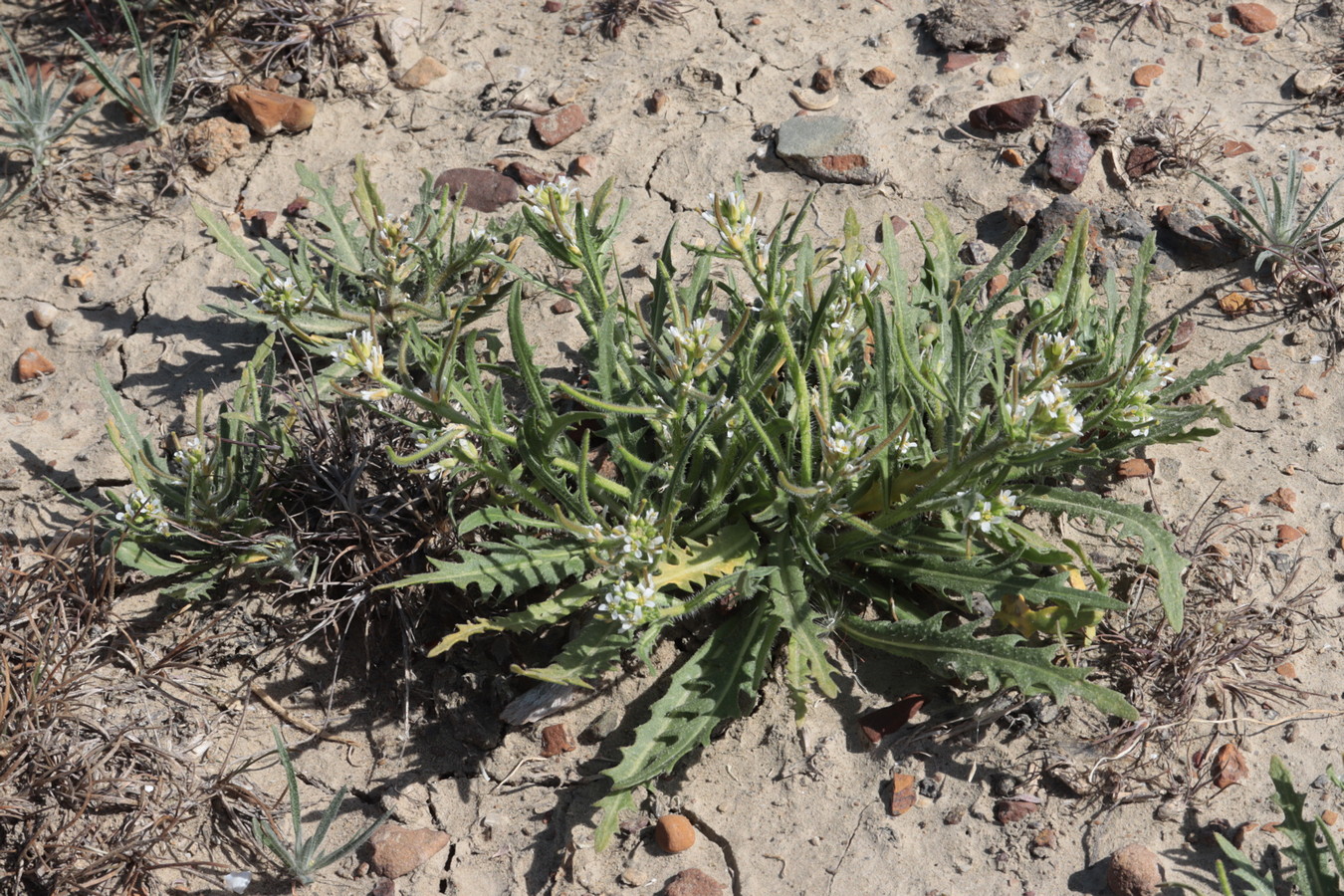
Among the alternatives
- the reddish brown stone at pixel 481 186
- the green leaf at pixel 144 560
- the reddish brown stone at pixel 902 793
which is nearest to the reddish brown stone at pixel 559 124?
the reddish brown stone at pixel 481 186

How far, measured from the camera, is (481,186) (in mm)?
3793

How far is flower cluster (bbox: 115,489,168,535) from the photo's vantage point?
273 cm

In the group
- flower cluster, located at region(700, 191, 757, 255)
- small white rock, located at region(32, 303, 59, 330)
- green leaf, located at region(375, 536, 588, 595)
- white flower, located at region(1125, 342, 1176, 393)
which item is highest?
flower cluster, located at region(700, 191, 757, 255)

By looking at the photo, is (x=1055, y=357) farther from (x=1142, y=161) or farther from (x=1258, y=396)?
(x=1142, y=161)

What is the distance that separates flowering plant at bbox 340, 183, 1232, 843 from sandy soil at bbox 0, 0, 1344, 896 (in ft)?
0.74

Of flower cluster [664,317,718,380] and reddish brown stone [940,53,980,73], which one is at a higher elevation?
flower cluster [664,317,718,380]

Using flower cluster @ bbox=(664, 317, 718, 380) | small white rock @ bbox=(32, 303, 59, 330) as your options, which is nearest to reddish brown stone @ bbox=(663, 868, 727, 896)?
flower cluster @ bbox=(664, 317, 718, 380)

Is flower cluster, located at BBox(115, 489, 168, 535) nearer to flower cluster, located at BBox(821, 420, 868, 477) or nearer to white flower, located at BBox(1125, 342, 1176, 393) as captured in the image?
flower cluster, located at BBox(821, 420, 868, 477)

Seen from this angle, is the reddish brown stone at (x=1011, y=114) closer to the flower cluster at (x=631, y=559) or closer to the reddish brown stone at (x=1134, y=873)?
the flower cluster at (x=631, y=559)

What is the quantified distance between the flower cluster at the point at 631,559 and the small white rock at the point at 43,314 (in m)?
2.46

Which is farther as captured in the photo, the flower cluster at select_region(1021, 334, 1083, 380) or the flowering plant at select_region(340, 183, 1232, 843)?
the flowering plant at select_region(340, 183, 1232, 843)

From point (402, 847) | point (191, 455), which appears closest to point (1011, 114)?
point (191, 455)

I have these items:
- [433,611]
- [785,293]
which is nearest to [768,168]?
[785,293]

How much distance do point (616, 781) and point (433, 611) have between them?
2.50 feet
